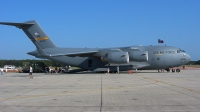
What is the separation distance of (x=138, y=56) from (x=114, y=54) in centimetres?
307

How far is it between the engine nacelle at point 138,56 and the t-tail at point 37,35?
1119 centimetres

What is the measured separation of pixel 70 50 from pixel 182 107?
3080 cm

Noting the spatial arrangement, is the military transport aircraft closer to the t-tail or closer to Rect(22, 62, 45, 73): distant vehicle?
the t-tail

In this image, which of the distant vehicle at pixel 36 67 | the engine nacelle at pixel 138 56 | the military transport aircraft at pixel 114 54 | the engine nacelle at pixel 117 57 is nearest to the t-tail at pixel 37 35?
the military transport aircraft at pixel 114 54

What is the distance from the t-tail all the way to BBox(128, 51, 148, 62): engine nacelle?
36.7 feet

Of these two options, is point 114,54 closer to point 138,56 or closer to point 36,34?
point 138,56

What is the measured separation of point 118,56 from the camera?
35.2 metres

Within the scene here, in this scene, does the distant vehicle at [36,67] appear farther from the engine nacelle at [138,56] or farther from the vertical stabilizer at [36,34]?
the engine nacelle at [138,56]

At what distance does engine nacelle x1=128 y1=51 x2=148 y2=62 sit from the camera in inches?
1374

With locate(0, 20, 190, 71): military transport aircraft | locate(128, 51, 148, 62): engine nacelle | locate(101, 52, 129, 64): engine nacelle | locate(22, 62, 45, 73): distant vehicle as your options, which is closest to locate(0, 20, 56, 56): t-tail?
locate(0, 20, 190, 71): military transport aircraft

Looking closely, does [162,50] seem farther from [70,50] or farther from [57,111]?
[57,111]

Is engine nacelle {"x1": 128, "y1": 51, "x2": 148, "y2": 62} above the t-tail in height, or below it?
below

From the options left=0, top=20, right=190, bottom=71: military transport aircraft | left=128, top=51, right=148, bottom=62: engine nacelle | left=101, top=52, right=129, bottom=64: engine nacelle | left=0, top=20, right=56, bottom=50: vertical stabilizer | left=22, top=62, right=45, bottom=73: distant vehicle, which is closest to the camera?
left=128, top=51, right=148, bottom=62: engine nacelle

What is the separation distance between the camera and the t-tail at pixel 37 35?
1446 inches
